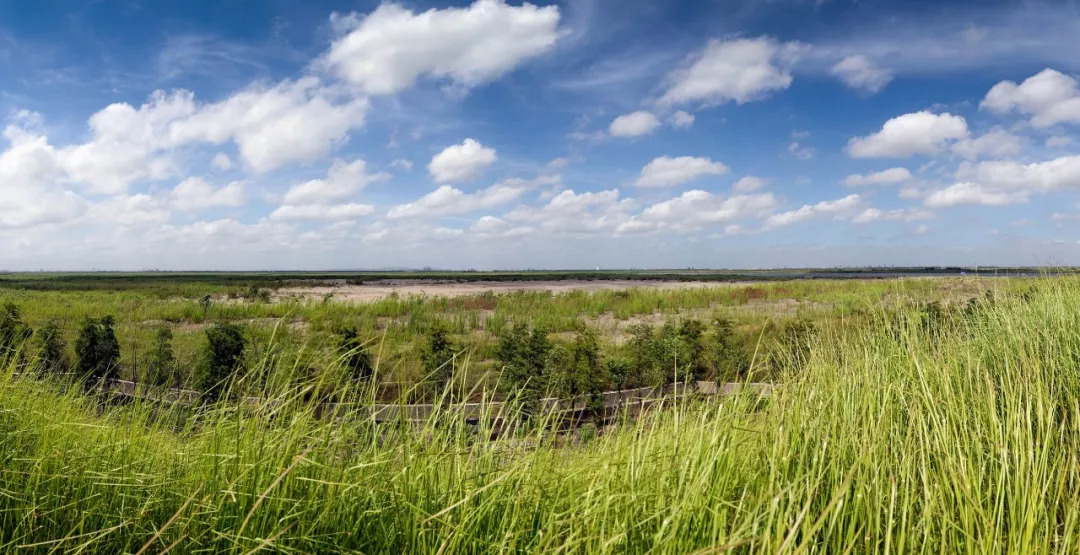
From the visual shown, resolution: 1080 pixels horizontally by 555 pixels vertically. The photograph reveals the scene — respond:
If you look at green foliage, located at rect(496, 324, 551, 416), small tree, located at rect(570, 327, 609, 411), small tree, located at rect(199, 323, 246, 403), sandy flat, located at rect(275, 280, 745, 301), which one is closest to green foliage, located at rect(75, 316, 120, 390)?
small tree, located at rect(199, 323, 246, 403)

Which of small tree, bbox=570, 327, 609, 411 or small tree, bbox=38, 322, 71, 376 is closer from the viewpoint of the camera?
small tree, bbox=570, 327, 609, 411

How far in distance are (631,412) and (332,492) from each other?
4.78 m

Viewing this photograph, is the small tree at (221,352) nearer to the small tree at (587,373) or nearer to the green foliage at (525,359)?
the green foliage at (525,359)

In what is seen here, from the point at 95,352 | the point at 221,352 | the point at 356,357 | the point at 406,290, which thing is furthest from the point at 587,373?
the point at 406,290

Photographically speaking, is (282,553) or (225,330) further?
(225,330)

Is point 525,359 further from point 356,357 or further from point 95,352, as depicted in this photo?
point 95,352

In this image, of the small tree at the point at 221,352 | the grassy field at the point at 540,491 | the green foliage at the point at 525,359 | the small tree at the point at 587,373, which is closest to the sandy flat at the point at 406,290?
the small tree at the point at 221,352

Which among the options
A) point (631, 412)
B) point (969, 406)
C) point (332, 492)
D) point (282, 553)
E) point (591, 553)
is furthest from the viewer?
point (631, 412)

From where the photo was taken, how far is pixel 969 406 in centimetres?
337

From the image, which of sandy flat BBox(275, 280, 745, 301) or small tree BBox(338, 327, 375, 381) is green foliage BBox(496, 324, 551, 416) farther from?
sandy flat BBox(275, 280, 745, 301)

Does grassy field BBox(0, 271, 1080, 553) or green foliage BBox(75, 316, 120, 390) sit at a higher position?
grassy field BBox(0, 271, 1080, 553)

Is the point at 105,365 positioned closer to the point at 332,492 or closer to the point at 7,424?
the point at 7,424

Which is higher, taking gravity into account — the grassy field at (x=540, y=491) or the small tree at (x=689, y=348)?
the grassy field at (x=540, y=491)

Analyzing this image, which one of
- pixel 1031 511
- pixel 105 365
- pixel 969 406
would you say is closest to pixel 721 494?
pixel 1031 511
